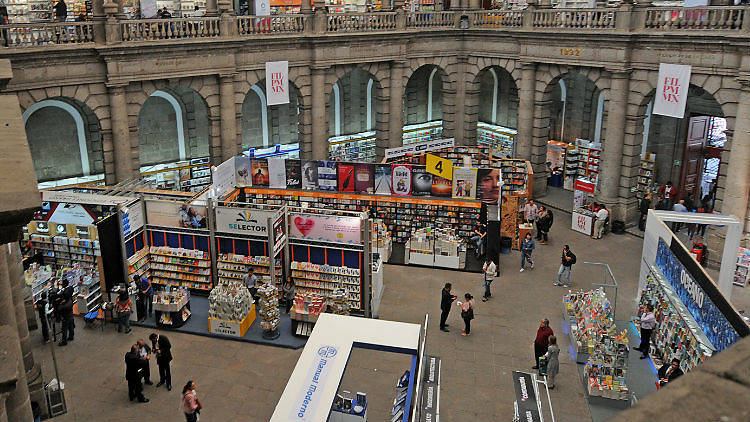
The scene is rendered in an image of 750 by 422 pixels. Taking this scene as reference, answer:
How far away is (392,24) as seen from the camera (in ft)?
100

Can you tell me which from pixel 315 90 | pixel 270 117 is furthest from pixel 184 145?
pixel 315 90

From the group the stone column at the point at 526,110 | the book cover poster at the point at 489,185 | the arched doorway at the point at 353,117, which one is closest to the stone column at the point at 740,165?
the book cover poster at the point at 489,185

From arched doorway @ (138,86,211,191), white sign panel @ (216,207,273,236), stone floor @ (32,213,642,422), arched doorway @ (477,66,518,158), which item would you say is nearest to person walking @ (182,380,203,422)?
stone floor @ (32,213,642,422)

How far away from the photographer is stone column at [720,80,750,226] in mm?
21625

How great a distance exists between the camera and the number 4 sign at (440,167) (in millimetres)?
23938

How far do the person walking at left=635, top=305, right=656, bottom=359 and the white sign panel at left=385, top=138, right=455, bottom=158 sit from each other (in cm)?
1382

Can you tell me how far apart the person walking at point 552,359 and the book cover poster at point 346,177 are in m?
10.8

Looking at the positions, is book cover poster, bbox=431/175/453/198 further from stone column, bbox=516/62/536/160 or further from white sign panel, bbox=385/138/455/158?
stone column, bbox=516/62/536/160

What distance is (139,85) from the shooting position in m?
24.7

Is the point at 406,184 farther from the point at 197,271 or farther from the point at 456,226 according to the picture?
the point at 197,271

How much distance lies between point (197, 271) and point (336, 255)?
480 cm

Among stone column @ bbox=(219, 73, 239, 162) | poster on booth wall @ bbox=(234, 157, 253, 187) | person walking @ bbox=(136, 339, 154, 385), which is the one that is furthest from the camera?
stone column @ bbox=(219, 73, 239, 162)

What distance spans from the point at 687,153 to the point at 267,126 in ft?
66.0

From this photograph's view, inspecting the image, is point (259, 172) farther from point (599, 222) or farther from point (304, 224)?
point (599, 222)
